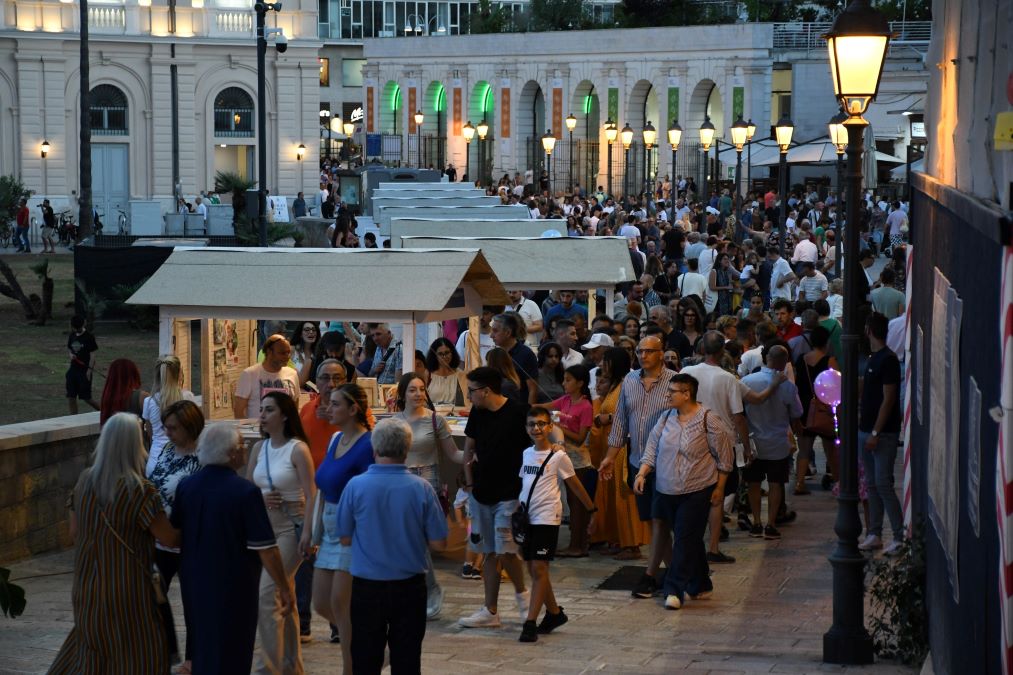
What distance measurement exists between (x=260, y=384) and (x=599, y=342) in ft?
11.8

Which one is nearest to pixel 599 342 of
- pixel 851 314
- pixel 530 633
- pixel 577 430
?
pixel 577 430

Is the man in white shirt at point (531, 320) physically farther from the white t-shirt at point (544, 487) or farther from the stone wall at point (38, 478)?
the white t-shirt at point (544, 487)

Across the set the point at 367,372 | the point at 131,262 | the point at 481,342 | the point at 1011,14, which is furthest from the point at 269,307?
the point at 131,262

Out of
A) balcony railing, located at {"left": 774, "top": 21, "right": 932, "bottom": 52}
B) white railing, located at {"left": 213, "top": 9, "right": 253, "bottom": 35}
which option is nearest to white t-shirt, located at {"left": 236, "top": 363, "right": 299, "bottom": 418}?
white railing, located at {"left": 213, "top": 9, "right": 253, "bottom": 35}

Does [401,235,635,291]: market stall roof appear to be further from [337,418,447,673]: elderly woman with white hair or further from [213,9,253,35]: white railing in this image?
[213,9,253,35]: white railing

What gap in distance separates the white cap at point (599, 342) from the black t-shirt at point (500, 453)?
4383 mm

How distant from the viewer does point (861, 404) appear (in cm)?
1180

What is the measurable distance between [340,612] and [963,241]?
12.3 ft

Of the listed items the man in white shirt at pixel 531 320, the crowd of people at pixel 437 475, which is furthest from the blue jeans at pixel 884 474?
the man in white shirt at pixel 531 320

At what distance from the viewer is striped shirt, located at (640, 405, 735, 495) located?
10.4 m

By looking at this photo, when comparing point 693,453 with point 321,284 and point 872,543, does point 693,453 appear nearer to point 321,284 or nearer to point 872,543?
point 872,543

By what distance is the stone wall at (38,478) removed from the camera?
473 inches

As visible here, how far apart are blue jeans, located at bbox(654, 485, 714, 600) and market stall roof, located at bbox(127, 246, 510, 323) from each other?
2.55m

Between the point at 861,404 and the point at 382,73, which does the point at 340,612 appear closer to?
the point at 861,404
